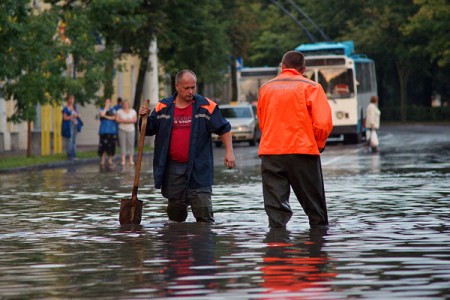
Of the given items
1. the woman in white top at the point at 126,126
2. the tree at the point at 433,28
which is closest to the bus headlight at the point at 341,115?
the woman in white top at the point at 126,126

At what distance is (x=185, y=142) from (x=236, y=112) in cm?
4247

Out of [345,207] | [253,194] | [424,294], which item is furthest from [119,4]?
[424,294]

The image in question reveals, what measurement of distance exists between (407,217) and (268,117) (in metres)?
2.64

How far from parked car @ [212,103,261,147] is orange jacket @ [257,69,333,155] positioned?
1555 inches

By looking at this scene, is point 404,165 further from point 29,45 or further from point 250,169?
point 29,45

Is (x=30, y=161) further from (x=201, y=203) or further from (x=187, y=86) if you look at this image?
(x=187, y=86)

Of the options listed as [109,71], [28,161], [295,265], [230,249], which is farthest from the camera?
[109,71]

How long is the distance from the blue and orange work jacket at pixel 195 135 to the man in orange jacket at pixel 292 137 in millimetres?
701

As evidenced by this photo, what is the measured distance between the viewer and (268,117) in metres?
14.2

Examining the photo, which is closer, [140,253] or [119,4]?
[140,253]

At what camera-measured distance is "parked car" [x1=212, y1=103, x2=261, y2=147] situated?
5528 cm

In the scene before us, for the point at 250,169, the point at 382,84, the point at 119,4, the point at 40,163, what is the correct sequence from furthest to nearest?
1. the point at 382,84
2. the point at 119,4
3. the point at 40,163
4. the point at 250,169

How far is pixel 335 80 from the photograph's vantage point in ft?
173

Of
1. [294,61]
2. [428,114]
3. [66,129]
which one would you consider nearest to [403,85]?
[428,114]
